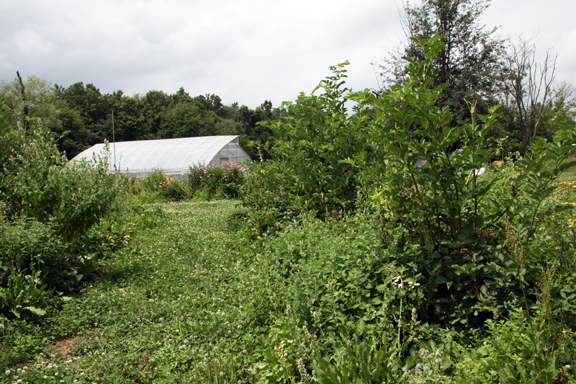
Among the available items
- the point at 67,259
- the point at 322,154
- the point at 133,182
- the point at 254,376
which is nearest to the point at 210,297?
the point at 254,376

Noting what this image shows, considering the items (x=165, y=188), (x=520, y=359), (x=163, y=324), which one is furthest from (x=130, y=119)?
(x=520, y=359)

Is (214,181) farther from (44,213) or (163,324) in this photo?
(163,324)

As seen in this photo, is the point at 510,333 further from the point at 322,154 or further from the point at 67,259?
the point at 67,259

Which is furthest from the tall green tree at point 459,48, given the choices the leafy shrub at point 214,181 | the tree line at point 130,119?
the tree line at point 130,119

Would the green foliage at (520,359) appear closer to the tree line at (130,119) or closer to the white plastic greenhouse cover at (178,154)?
the white plastic greenhouse cover at (178,154)

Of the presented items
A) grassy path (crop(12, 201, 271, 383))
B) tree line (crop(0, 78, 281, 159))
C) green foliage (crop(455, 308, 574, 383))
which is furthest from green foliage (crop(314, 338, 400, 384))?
tree line (crop(0, 78, 281, 159))

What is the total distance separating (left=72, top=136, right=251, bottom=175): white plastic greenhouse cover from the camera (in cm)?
2062

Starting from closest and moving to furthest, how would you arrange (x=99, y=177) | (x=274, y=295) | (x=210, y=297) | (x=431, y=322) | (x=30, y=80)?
1. (x=431, y=322)
2. (x=274, y=295)
3. (x=210, y=297)
4. (x=99, y=177)
5. (x=30, y=80)

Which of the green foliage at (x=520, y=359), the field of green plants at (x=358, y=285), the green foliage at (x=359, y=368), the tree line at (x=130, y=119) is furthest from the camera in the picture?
the tree line at (x=130, y=119)

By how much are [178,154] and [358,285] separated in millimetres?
20497

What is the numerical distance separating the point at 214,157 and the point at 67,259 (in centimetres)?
1708

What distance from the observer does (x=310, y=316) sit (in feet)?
8.31

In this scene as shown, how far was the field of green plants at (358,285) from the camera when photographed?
194cm

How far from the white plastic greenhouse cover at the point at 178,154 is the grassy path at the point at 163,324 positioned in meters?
15.9
